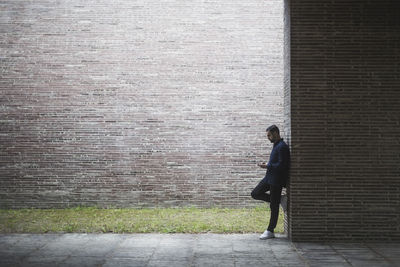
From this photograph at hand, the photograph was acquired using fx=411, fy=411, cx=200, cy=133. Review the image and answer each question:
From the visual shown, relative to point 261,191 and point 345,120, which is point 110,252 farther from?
point 345,120

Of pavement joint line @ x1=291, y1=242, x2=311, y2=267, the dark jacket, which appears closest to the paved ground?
pavement joint line @ x1=291, y1=242, x2=311, y2=267

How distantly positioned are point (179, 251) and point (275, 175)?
2.14 m

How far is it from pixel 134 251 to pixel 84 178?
4854 millimetres

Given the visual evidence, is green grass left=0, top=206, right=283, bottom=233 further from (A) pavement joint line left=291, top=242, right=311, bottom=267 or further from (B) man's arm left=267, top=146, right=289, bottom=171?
(B) man's arm left=267, top=146, right=289, bottom=171

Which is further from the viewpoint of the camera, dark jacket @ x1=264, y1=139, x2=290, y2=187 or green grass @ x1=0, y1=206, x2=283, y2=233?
green grass @ x1=0, y1=206, x2=283, y2=233

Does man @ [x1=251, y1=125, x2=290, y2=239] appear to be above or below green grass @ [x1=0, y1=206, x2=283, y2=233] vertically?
above

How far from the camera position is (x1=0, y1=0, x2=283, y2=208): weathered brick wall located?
10.8m

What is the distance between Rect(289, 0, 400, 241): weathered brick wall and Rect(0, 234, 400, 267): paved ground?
0.54 meters

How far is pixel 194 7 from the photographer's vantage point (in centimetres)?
1085

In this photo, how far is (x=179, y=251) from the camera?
21.4 feet

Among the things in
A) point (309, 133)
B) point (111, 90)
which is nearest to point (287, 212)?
point (309, 133)

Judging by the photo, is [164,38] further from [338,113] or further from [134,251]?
[134,251]

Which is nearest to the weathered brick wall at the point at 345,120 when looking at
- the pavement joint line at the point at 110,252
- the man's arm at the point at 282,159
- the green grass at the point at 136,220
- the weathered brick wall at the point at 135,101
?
the man's arm at the point at 282,159

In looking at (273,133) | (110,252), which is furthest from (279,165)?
(110,252)
